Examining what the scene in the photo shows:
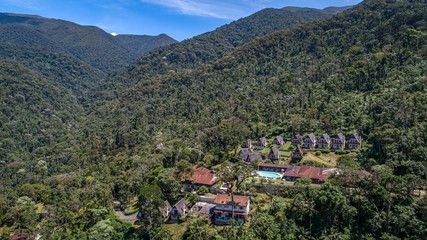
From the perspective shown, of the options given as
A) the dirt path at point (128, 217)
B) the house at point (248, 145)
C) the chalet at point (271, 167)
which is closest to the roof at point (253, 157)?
the chalet at point (271, 167)

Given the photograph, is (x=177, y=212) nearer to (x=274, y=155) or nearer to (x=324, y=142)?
(x=274, y=155)

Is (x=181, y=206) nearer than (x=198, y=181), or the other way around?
(x=181, y=206)

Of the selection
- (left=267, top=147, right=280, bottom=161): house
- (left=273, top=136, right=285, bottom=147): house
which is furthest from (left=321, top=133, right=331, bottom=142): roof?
(left=267, top=147, right=280, bottom=161): house

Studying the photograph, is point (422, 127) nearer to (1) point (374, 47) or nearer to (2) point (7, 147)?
(1) point (374, 47)

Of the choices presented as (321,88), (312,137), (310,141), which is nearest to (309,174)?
(310,141)

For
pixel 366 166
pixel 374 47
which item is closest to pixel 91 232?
pixel 366 166

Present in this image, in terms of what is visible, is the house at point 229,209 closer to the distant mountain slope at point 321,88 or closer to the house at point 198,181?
the house at point 198,181

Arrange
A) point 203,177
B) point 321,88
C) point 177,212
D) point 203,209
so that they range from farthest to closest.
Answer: point 321,88, point 203,177, point 203,209, point 177,212
